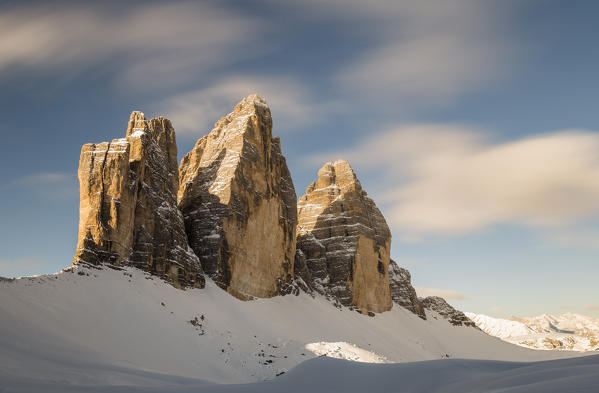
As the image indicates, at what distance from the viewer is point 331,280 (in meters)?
69.6

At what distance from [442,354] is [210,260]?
39.3m

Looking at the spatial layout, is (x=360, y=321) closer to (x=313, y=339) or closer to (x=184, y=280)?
(x=313, y=339)

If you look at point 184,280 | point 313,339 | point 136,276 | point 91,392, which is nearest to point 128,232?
point 136,276

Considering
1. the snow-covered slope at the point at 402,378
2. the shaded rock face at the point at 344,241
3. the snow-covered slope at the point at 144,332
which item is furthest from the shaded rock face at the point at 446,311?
the snow-covered slope at the point at 402,378

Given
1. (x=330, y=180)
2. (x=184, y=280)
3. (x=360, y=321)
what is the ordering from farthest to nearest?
(x=330, y=180) → (x=360, y=321) → (x=184, y=280)

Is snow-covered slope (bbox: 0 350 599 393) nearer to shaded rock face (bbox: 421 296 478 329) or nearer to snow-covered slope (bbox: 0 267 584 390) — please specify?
snow-covered slope (bbox: 0 267 584 390)

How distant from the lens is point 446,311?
96.0m

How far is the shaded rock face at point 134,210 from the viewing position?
34.9 meters

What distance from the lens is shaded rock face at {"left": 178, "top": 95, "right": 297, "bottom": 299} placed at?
47281mm

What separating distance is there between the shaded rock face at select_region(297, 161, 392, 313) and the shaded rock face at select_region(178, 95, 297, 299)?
13.1 meters

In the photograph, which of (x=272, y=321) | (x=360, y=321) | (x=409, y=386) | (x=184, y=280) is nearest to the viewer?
(x=409, y=386)

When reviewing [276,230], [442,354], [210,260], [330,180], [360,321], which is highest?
[330,180]

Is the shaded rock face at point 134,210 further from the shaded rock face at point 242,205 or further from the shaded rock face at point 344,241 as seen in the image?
the shaded rock face at point 344,241

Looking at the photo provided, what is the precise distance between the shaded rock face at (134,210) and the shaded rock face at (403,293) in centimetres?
4950
